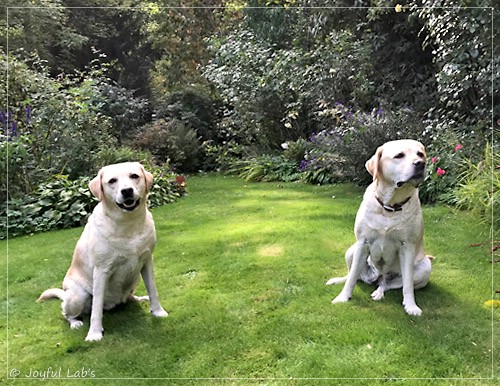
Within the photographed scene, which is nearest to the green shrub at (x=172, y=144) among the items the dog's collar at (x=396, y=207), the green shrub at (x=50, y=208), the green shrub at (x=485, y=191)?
the green shrub at (x=50, y=208)

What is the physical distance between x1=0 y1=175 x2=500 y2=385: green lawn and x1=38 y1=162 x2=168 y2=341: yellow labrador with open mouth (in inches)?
8.7

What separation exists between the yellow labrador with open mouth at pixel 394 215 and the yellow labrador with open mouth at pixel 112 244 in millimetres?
1424

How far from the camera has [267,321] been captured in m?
3.22

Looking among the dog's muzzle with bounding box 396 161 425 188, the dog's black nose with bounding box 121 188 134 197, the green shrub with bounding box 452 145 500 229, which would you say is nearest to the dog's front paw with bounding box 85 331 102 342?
the dog's black nose with bounding box 121 188 134 197

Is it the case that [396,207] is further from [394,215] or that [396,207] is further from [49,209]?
[49,209]

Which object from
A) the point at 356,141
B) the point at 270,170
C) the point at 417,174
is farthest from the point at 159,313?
A: the point at 270,170

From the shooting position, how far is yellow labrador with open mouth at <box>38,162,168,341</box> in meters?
2.95

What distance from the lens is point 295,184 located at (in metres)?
9.13

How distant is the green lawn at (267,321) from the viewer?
2641mm

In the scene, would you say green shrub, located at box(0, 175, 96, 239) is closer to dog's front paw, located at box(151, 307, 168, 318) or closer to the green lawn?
the green lawn

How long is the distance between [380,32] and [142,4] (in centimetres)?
936

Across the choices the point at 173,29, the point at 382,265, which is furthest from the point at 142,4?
the point at 382,265

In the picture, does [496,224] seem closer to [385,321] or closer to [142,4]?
[385,321]

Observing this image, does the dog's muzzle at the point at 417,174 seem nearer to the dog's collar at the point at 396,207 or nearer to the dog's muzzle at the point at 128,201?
the dog's collar at the point at 396,207
